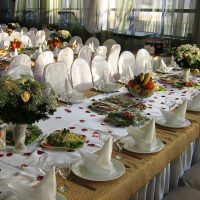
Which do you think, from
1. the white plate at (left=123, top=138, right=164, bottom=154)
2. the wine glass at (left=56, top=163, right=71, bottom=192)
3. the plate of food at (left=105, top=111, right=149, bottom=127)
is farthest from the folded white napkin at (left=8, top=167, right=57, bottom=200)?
the plate of food at (left=105, top=111, right=149, bottom=127)

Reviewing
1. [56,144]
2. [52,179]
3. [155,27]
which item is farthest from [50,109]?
[155,27]

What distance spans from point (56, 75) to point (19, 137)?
63.0 inches

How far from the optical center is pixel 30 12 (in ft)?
30.3

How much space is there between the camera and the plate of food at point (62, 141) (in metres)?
1.62

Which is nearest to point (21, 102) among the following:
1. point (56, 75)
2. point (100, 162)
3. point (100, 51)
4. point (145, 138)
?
point (100, 162)

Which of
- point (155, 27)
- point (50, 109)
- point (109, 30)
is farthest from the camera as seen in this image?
point (109, 30)

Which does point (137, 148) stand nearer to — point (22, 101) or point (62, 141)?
point (62, 141)

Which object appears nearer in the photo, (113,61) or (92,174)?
(92,174)

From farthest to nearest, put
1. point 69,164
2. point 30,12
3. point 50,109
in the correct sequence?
point 30,12, point 50,109, point 69,164

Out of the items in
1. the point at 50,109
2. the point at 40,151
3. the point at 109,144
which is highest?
the point at 50,109

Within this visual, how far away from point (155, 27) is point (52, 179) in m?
5.70

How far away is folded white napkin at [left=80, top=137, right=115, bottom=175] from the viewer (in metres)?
1.40

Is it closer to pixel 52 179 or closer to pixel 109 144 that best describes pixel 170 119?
pixel 109 144

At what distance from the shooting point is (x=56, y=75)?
3098 millimetres
